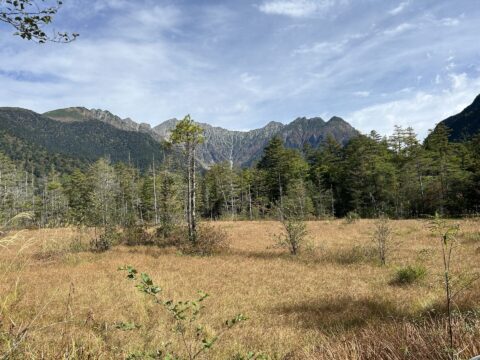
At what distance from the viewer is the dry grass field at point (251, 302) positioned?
3432 millimetres

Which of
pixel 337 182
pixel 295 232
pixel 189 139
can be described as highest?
pixel 189 139

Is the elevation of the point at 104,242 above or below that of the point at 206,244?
above

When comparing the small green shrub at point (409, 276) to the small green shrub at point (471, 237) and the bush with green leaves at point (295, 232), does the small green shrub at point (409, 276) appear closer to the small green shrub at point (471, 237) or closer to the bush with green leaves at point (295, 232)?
the bush with green leaves at point (295, 232)

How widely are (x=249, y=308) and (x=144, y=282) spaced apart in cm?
612

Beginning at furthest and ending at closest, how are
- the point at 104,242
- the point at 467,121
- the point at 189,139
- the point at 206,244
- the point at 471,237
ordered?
the point at 467,121 → the point at 189,139 → the point at 104,242 → the point at 206,244 → the point at 471,237

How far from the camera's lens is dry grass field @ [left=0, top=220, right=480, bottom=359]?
3.43 metres

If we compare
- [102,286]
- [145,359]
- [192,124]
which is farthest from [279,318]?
[192,124]

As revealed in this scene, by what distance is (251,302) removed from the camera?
8.95 metres

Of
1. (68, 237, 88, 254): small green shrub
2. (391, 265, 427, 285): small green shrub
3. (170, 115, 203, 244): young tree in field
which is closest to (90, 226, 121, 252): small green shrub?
(68, 237, 88, 254): small green shrub

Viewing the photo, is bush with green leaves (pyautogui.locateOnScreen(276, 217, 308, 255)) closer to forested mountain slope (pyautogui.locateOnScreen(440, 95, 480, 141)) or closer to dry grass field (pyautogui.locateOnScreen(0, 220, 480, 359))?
dry grass field (pyautogui.locateOnScreen(0, 220, 480, 359))

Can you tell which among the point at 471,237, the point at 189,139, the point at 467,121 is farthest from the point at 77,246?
the point at 467,121

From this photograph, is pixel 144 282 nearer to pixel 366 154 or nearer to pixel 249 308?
pixel 249 308

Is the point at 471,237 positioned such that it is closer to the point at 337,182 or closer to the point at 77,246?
the point at 77,246

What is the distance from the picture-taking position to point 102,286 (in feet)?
33.1
